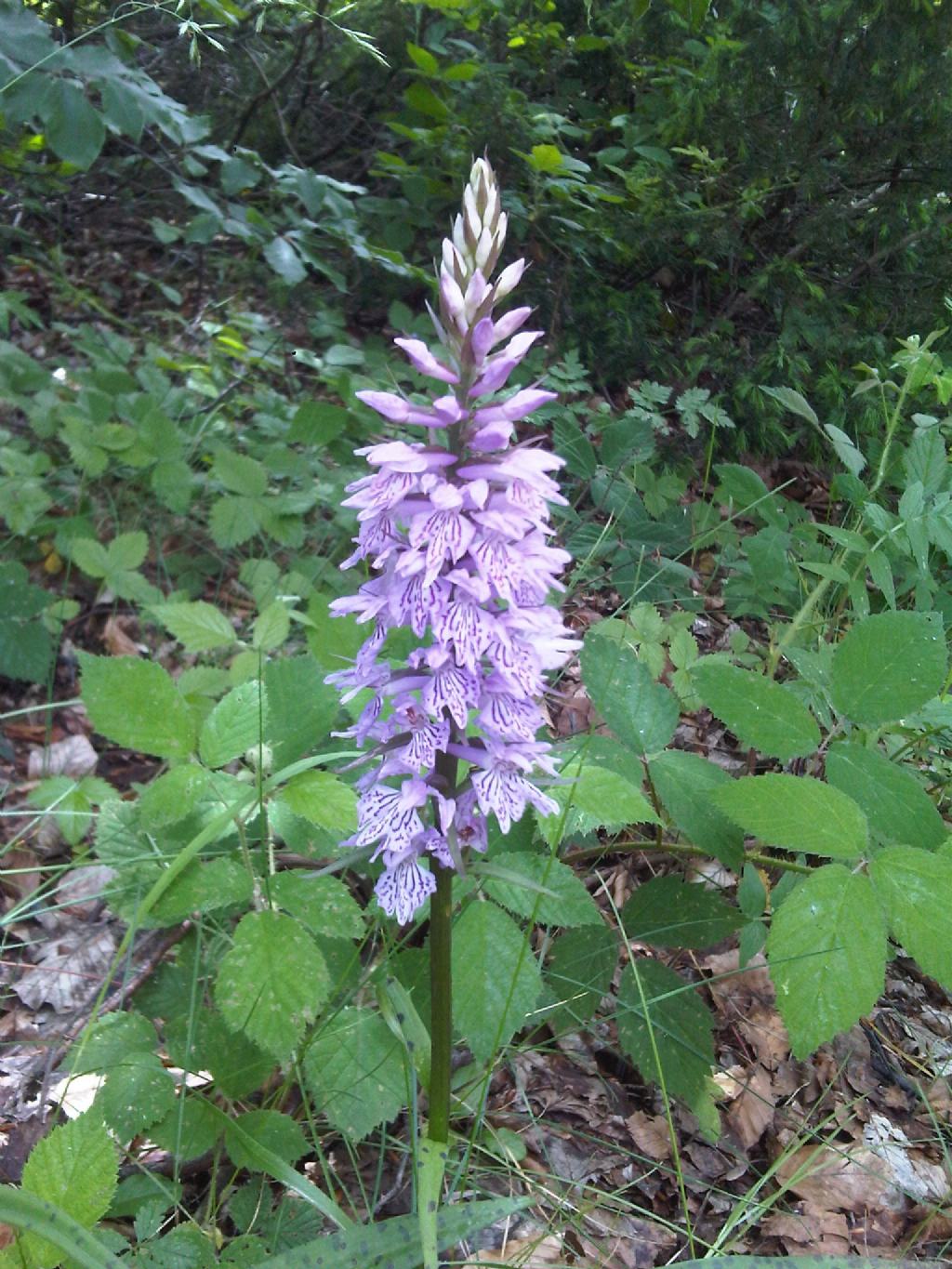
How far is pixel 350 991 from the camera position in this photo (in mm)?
1810

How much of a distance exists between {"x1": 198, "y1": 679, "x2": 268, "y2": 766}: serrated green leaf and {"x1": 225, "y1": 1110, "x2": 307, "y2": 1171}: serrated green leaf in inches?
25.2

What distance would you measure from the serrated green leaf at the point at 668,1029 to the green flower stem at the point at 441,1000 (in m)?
0.54

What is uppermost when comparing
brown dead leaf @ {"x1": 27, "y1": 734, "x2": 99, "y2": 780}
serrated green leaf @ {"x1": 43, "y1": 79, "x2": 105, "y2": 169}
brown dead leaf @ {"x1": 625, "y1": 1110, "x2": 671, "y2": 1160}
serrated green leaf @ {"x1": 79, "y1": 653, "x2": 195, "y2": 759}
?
serrated green leaf @ {"x1": 43, "y1": 79, "x2": 105, "y2": 169}

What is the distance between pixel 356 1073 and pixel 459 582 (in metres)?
0.98

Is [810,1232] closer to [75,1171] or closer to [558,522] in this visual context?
[75,1171]

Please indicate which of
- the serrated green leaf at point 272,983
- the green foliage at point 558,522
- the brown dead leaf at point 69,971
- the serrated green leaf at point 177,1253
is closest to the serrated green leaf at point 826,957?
the green foliage at point 558,522

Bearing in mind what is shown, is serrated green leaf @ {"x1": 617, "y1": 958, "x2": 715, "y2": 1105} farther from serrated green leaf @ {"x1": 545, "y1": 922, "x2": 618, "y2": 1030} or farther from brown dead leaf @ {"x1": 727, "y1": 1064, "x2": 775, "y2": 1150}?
brown dead leaf @ {"x1": 727, "y1": 1064, "x2": 775, "y2": 1150}

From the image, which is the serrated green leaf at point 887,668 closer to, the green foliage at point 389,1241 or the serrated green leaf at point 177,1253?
the green foliage at point 389,1241

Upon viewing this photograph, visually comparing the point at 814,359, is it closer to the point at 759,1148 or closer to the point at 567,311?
the point at 567,311

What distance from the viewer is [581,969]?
1.90m

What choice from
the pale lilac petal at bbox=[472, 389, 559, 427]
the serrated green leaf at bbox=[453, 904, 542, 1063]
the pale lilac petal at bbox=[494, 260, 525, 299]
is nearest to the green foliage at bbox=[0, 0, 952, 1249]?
the serrated green leaf at bbox=[453, 904, 542, 1063]

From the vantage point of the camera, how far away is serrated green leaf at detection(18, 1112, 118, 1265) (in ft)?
4.46

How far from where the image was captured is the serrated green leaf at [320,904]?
158cm

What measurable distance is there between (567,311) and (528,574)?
333 centimetres
